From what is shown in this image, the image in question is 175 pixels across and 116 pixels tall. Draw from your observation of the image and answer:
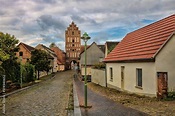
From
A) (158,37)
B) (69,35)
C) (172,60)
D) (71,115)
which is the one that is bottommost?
(71,115)

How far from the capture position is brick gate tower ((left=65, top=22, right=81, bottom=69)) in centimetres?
11100

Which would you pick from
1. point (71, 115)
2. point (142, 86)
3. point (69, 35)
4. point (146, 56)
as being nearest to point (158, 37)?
point (146, 56)

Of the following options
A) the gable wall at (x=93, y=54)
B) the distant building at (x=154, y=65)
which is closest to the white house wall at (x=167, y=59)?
the distant building at (x=154, y=65)

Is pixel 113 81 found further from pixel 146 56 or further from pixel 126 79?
pixel 146 56

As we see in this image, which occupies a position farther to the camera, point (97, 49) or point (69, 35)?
point (69, 35)

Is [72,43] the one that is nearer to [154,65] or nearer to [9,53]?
[9,53]

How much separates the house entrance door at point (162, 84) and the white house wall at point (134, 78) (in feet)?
1.04

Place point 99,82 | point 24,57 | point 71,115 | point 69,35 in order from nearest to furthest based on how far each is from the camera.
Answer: point 71,115 < point 99,82 < point 24,57 < point 69,35

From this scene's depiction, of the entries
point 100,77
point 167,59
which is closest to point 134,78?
point 167,59

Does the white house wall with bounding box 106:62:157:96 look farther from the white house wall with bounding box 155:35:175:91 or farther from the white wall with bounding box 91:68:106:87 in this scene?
the white wall with bounding box 91:68:106:87

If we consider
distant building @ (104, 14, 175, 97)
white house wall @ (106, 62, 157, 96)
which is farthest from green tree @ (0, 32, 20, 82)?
distant building @ (104, 14, 175, 97)

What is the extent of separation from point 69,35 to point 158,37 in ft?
320

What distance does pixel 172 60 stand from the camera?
14203 mm

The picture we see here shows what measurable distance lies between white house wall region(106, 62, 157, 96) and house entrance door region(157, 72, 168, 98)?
316 mm
